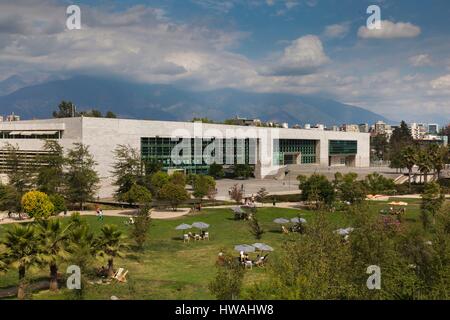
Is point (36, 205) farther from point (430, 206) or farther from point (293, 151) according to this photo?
point (293, 151)

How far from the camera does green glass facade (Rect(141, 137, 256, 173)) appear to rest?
8269 centimetres

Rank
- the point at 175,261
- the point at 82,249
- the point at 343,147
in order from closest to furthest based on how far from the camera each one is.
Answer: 1. the point at 82,249
2. the point at 175,261
3. the point at 343,147

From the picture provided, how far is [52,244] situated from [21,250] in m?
1.60

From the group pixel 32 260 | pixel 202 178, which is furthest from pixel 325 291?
pixel 202 178

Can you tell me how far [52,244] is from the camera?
24.7 meters

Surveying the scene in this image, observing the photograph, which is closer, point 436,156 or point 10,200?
point 10,200

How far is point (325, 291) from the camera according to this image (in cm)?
1770

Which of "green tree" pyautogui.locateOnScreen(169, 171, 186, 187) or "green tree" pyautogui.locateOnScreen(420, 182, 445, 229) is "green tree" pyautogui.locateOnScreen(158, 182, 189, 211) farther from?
"green tree" pyautogui.locateOnScreen(420, 182, 445, 229)

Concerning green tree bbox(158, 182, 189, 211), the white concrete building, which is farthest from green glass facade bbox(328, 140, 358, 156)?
green tree bbox(158, 182, 189, 211)

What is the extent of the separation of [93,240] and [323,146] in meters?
99.3

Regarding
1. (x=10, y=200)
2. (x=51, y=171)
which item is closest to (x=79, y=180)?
(x=51, y=171)

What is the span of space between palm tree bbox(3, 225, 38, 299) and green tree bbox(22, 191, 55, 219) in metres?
21.2

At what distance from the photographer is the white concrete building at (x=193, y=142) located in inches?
2800
